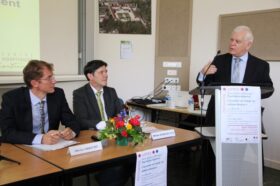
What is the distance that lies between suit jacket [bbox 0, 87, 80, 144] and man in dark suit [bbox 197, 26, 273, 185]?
1115 mm

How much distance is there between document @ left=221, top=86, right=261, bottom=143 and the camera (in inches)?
83.6

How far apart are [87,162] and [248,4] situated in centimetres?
317

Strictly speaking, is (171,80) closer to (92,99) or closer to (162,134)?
(92,99)

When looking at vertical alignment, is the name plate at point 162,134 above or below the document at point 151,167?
above

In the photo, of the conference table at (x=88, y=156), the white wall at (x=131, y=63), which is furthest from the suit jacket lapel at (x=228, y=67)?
the white wall at (x=131, y=63)

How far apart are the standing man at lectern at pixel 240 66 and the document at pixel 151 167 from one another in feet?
2.92

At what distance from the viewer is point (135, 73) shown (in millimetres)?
4734

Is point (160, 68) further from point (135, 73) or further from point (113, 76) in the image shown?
point (113, 76)

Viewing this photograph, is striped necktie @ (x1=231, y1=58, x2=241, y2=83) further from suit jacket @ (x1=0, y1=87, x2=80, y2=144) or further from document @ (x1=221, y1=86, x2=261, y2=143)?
suit jacket @ (x1=0, y1=87, x2=80, y2=144)

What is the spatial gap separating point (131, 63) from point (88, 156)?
9.94 ft

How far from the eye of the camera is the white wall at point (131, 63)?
15.0ft

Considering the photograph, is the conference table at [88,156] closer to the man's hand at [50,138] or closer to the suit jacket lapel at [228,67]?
the man's hand at [50,138]

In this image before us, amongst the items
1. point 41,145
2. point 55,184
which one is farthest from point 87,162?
point 41,145

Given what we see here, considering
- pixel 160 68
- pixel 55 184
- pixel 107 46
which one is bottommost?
pixel 55 184
